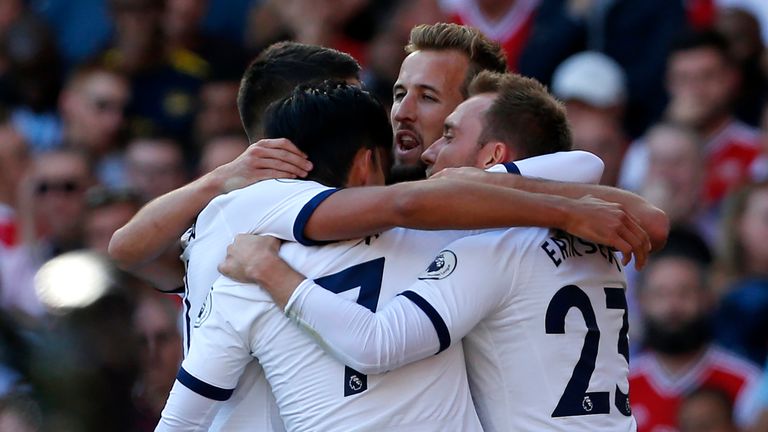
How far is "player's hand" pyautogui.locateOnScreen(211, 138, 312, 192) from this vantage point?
12.8 ft

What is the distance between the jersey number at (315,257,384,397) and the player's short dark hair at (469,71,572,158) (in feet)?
1.94

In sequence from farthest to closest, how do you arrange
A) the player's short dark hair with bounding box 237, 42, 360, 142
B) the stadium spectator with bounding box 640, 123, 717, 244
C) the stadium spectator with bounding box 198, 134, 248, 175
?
the stadium spectator with bounding box 198, 134, 248, 175
the stadium spectator with bounding box 640, 123, 717, 244
the player's short dark hair with bounding box 237, 42, 360, 142

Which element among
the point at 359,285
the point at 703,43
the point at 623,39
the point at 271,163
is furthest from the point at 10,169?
the point at 359,285

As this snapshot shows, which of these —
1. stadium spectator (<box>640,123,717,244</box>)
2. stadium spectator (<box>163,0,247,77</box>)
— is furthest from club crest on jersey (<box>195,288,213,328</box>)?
stadium spectator (<box>163,0,247,77</box>)

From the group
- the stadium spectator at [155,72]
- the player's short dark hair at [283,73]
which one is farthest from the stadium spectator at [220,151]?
the player's short dark hair at [283,73]

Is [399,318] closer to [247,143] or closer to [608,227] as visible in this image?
[608,227]

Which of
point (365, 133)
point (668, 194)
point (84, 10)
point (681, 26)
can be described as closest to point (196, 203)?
point (365, 133)

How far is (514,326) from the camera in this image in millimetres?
3848

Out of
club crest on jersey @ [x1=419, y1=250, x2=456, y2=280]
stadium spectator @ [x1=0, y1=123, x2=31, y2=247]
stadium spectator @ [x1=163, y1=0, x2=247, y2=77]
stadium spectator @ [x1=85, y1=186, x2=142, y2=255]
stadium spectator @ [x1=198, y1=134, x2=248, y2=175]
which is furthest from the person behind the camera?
stadium spectator @ [x1=163, y1=0, x2=247, y2=77]

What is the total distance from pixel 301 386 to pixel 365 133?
0.66m

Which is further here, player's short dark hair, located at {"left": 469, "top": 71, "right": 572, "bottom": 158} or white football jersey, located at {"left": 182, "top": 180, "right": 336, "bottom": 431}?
player's short dark hair, located at {"left": 469, "top": 71, "right": 572, "bottom": 158}

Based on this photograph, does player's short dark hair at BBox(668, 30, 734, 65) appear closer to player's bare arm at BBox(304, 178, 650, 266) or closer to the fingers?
the fingers

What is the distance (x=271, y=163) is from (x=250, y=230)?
0.58 ft

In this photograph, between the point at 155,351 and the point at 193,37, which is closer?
the point at 155,351
